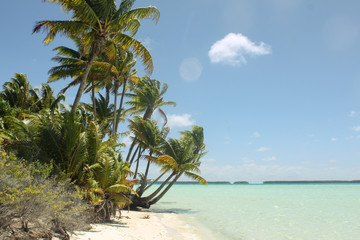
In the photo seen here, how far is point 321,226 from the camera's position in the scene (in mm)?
12977

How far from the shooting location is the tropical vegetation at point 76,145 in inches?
207

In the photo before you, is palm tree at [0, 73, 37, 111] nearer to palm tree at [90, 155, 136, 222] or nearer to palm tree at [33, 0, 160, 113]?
palm tree at [33, 0, 160, 113]

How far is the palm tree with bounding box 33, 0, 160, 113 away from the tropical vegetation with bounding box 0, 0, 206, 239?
40 millimetres

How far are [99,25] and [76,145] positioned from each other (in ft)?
18.3

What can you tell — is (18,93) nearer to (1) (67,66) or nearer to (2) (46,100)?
(2) (46,100)

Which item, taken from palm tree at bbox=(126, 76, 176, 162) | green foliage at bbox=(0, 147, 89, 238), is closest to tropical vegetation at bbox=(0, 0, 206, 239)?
green foliage at bbox=(0, 147, 89, 238)

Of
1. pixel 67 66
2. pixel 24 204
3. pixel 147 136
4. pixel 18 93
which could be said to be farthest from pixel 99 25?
pixel 18 93

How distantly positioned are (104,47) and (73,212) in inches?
324

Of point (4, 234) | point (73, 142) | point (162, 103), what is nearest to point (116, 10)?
point (73, 142)

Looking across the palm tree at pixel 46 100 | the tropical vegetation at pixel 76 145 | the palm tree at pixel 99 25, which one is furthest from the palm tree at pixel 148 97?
the palm tree at pixel 99 25

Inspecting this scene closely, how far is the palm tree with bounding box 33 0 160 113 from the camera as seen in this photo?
10.1 m

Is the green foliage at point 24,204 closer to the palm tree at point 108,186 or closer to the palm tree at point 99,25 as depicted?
the palm tree at point 108,186

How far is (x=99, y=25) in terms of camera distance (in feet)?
35.0

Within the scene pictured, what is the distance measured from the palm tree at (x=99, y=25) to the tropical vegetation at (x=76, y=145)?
0.13 feet
